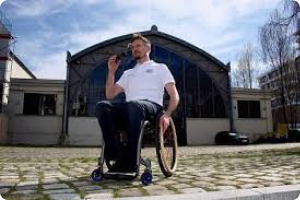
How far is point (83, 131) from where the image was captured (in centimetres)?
2597

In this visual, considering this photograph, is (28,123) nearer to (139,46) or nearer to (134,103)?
A: (139,46)

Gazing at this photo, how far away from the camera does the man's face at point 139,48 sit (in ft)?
12.7

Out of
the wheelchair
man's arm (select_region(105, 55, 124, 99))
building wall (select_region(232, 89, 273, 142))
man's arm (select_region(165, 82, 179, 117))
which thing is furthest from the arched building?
the wheelchair

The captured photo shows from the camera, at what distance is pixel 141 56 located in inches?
155

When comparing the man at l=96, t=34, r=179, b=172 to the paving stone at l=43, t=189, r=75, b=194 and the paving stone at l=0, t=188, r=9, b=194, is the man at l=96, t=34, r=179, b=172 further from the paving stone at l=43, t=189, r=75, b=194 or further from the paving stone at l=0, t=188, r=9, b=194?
the paving stone at l=0, t=188, r=9, b=194

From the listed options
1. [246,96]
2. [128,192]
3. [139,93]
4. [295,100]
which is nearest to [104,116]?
[139,93]

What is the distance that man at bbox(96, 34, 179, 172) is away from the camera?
10.8 ft

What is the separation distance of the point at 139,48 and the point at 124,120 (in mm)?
962

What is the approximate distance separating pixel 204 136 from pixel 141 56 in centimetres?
2507

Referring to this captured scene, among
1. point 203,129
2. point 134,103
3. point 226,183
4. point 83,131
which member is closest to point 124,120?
point 134,103

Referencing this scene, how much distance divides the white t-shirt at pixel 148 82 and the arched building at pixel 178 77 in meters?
22.9

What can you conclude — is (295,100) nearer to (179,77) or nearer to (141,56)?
(179,77)

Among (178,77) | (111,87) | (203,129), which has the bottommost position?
(111,87)

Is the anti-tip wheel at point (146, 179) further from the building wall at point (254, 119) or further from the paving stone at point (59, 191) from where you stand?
the building wall at point (254, 119)
